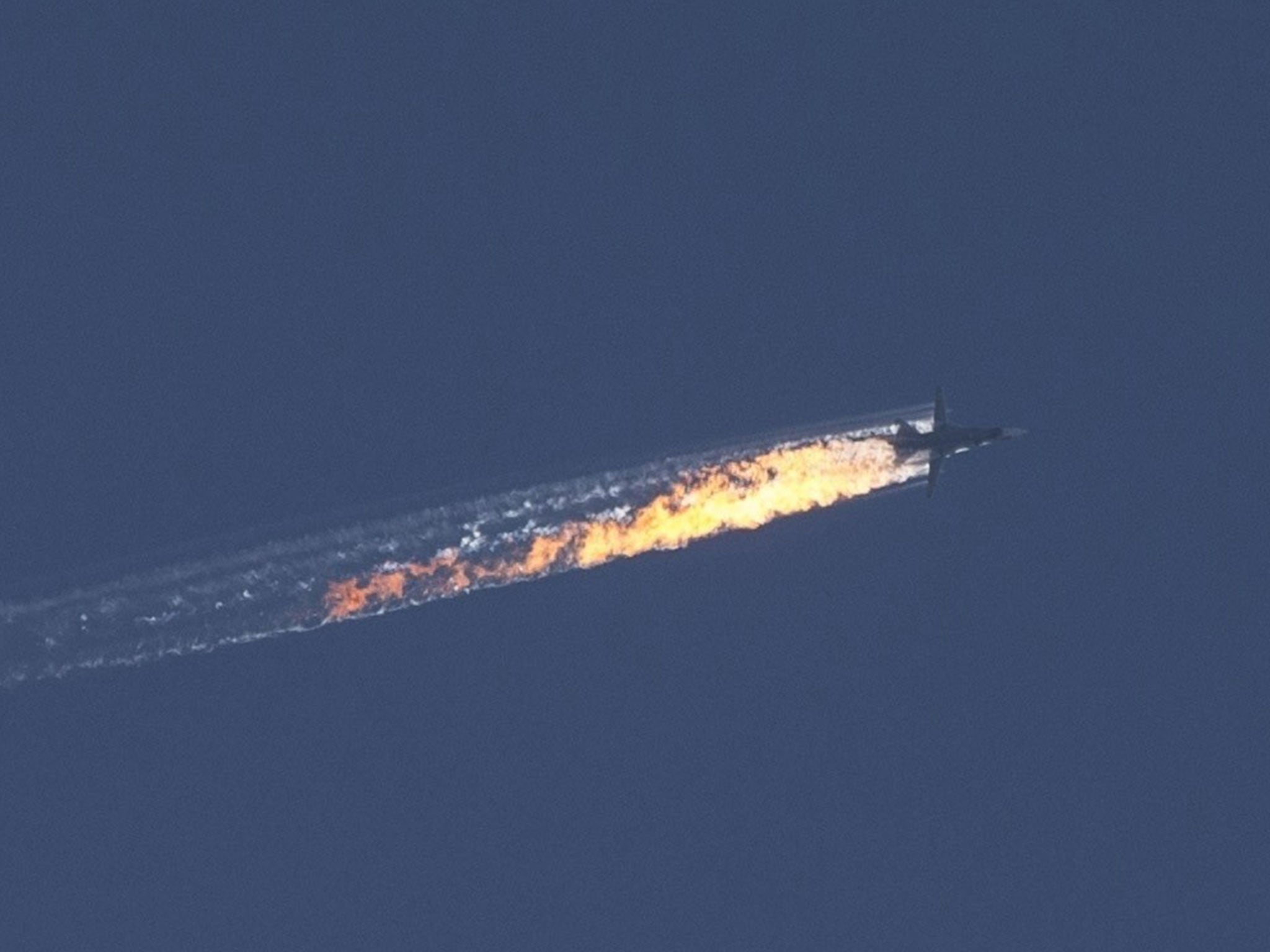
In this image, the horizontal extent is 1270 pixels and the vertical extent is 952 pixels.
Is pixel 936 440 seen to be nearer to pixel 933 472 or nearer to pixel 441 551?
pixel 933 472

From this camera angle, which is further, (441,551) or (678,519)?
(678,519)

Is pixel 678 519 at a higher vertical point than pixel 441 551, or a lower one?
higher

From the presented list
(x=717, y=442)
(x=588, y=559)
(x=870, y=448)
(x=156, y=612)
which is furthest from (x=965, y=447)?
(x=156, y=612)

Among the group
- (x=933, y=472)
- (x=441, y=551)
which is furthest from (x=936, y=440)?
(x=441, y=551)
